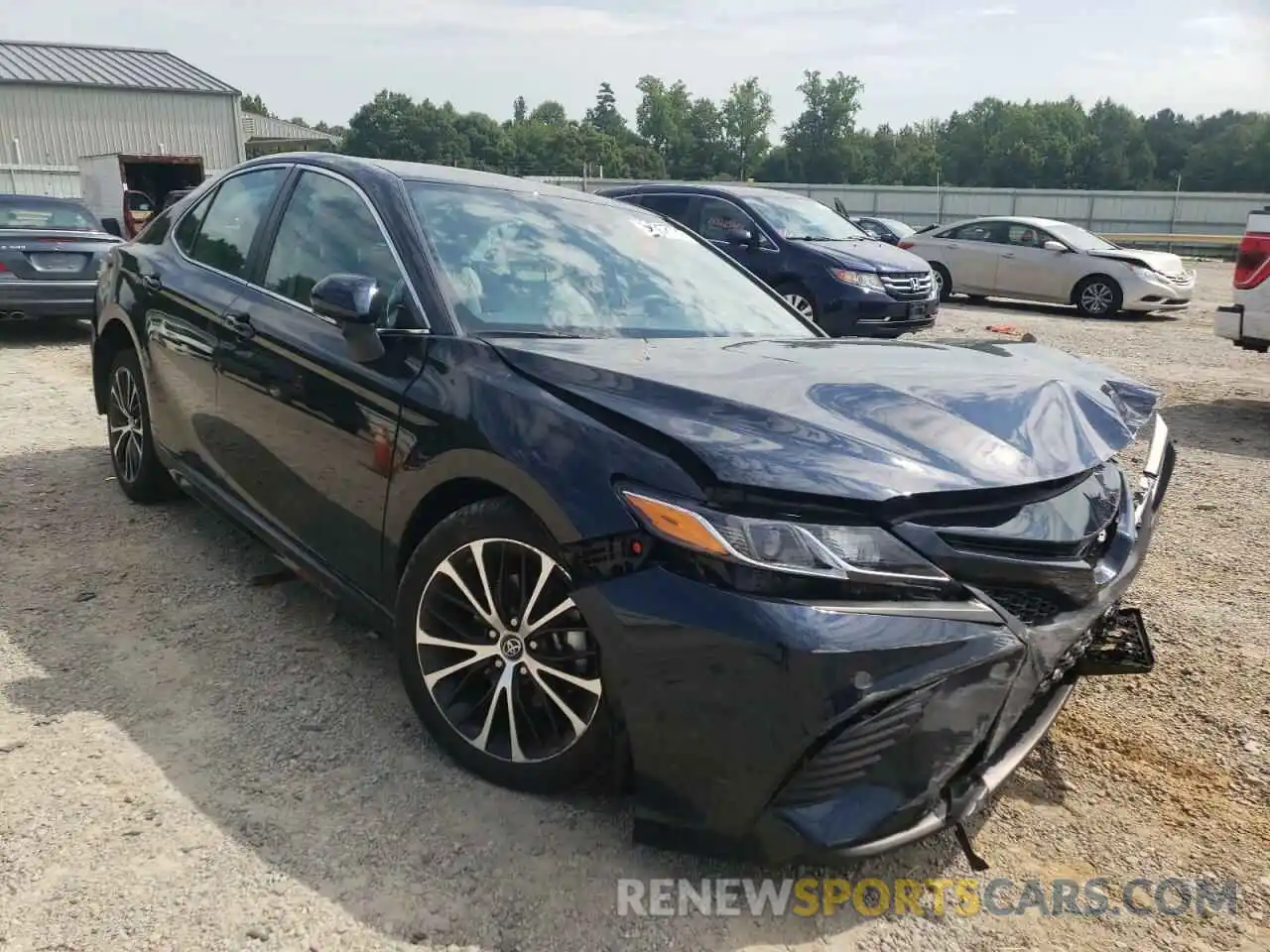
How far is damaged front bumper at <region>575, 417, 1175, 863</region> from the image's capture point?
6.65 ft

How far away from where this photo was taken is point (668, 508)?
85.5 inches

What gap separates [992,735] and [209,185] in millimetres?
4000

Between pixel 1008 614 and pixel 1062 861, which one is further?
pixel 1062 861

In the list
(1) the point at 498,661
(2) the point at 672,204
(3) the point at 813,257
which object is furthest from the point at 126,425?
(2) the point at 672,204

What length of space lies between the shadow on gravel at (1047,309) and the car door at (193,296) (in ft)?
43.9

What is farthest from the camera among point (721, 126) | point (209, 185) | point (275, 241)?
point (721, 126)

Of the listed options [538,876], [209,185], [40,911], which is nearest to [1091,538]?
[538,876]

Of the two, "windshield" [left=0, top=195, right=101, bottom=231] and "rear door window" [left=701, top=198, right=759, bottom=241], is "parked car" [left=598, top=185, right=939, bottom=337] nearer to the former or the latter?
"rear door window" [left=701, top=198, right=759, bottom=241]

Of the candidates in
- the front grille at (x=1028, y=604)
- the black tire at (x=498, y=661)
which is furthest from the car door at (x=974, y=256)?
the black tire at (x=498, y=661)

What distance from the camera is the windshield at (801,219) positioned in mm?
10922

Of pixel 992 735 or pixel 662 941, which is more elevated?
pixel 992 735

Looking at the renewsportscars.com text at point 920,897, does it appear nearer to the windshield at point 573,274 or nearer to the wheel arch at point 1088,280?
the windshield at point 573,274

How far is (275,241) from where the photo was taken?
371 centimetres

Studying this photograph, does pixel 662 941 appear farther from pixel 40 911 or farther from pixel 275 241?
pixel 275 241
